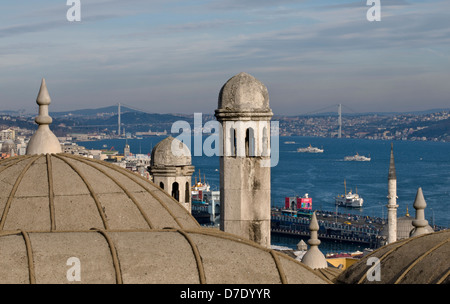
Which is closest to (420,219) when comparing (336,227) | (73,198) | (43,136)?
(73,198)

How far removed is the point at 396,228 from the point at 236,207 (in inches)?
1368

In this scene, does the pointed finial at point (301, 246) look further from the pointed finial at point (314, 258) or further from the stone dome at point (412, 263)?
the stone dome at point (412, 263)

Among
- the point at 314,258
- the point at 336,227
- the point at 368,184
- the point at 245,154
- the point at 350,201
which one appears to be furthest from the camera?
the point at 368,184

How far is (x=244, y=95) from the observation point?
35.1 feet

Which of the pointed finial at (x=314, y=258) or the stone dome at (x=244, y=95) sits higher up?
the stone dome at (x=244, y=95)

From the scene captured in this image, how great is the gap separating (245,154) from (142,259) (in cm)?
461

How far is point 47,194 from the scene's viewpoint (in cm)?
1049

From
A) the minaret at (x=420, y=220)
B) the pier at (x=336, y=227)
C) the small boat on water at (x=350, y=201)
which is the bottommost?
the pier at (x=336, y=227)

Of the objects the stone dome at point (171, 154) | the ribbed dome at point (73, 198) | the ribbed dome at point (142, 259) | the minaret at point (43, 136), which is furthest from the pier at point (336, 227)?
the ribbed dome at point (142, 259)

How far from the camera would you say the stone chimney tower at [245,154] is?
1066 cm

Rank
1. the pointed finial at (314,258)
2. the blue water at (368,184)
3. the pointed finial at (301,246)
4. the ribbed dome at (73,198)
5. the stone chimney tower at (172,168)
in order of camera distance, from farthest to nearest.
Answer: the blue water at (368,184) < the pointed finial at (301,246) < the stone chimney tower at (172,168) < the pointed finial at (314,258) < the ribbed dome at (73,198)

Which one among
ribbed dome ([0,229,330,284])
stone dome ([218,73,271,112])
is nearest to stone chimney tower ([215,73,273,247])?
stone dome ([218,73,271,112])

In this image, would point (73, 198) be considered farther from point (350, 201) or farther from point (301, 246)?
point (350, 201)

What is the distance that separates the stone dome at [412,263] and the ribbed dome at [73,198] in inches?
109
